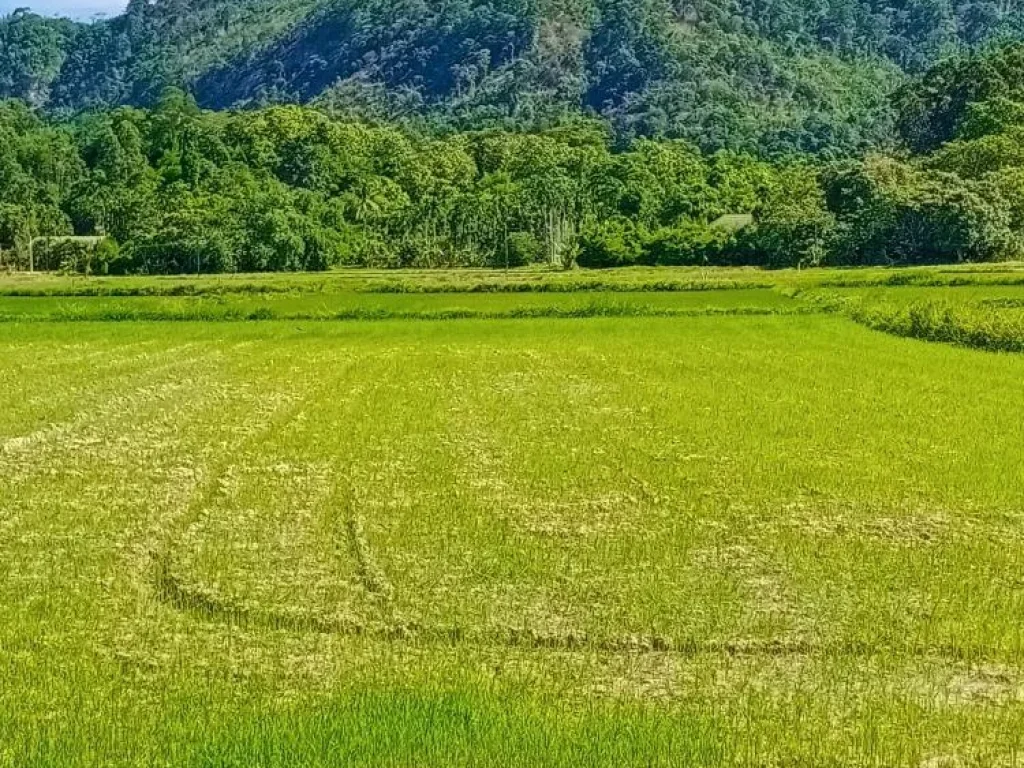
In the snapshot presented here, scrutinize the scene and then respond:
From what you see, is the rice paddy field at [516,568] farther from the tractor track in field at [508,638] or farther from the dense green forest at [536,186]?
the dense green forest at [536,186]

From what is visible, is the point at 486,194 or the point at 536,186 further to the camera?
the point at 486,194

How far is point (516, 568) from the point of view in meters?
11.5

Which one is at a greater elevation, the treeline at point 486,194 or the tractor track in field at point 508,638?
the treeline at point 486,194

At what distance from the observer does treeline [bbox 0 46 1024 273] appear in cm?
7225

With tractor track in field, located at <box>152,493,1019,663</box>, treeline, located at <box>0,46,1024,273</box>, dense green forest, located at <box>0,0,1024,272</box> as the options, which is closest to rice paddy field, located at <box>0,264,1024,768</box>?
tractor track in field, located at <box>152,493,1019,663</box>

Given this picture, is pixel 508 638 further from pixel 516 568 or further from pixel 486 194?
pixel 486 194

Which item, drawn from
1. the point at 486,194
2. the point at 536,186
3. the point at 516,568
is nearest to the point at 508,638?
the point at 516,568

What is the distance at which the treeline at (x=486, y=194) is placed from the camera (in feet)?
237

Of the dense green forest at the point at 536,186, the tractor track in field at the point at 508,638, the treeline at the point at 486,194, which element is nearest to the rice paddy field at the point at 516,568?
the tractor track in field at the point at 508,638

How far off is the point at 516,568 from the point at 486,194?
3406 inches

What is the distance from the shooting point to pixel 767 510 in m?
13.8

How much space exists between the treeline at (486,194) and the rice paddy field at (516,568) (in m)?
46.9

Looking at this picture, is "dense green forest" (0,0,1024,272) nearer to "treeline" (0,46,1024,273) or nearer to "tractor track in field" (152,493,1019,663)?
"treeline" (0,46,1024,273)

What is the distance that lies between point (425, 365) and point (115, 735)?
21.5 m
